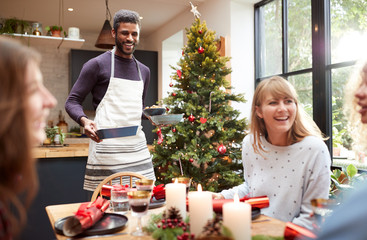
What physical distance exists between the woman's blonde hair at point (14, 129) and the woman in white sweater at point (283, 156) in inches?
38.0

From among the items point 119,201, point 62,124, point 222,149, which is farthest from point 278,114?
point 62,124

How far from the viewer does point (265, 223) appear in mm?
1206

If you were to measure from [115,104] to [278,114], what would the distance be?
105cm

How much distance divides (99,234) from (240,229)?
48 centimetres

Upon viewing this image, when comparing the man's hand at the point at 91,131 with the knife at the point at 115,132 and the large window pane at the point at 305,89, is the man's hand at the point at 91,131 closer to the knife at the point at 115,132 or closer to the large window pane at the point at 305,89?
the knife at the point at 115,132

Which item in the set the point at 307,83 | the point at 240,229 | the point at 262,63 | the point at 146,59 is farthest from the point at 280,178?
the point at 146,59

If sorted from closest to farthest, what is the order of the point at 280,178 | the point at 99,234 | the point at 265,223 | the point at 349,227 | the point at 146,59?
the point at 349,227, the point at 99,234, the point at 265,223, the point at 280,178, the point at 146,59

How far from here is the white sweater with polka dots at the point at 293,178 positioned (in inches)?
56.4

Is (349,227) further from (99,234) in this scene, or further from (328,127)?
(328,127)

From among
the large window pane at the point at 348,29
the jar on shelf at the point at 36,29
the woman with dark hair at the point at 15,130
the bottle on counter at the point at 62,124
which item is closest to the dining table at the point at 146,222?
the woman with dark hair at the point at 15,130

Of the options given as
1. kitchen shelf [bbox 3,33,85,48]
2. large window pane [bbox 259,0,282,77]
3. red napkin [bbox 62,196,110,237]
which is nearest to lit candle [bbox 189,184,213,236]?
red napkin [bbox 62,196,110,237]

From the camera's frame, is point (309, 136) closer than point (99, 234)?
No

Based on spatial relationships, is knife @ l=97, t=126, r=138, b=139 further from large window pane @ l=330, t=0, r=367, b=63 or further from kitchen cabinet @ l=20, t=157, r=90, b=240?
large window pane @ l=330, t=0, r=367, b=63

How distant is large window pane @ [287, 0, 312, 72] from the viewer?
3490 mm
